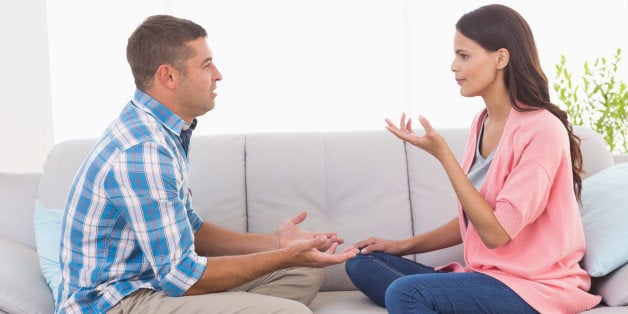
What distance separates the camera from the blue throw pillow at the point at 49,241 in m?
2.23

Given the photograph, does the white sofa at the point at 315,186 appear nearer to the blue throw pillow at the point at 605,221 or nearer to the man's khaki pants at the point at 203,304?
the blue throw pillow at the point at 605,221

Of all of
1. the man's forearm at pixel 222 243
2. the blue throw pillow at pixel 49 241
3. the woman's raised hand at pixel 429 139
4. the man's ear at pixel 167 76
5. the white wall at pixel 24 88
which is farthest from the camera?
the white wall at pixel 24 88

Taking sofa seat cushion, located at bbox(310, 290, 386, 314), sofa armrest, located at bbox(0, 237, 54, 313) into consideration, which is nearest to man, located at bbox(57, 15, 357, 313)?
sofa armrest, located at bbox(0, 237, 54, 313)

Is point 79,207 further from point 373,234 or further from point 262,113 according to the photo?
point 262,113

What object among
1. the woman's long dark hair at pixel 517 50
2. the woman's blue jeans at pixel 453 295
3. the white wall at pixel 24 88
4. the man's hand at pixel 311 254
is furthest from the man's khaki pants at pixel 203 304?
the white wall at pixel 24 88

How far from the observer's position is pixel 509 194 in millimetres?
1922

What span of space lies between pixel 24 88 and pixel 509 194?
132 inches

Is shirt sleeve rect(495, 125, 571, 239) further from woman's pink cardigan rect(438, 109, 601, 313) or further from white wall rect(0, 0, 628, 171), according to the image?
white wall rect(0, 0, 628, 171)

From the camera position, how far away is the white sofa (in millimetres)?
2617

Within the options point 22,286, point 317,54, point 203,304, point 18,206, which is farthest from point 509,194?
point 317,54

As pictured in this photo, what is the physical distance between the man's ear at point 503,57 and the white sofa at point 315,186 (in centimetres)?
63

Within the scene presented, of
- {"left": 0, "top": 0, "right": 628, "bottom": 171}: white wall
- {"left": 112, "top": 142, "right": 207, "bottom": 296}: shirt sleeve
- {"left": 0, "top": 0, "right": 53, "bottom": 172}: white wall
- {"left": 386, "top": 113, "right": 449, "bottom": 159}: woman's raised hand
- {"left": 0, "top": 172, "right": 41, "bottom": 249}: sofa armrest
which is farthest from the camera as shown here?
{"left": 0, "top": 0, "right": 628, "bottom": 171}: white wall

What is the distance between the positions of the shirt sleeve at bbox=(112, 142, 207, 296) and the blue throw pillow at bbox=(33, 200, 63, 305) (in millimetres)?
464

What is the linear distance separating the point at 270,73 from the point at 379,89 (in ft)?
2.27
